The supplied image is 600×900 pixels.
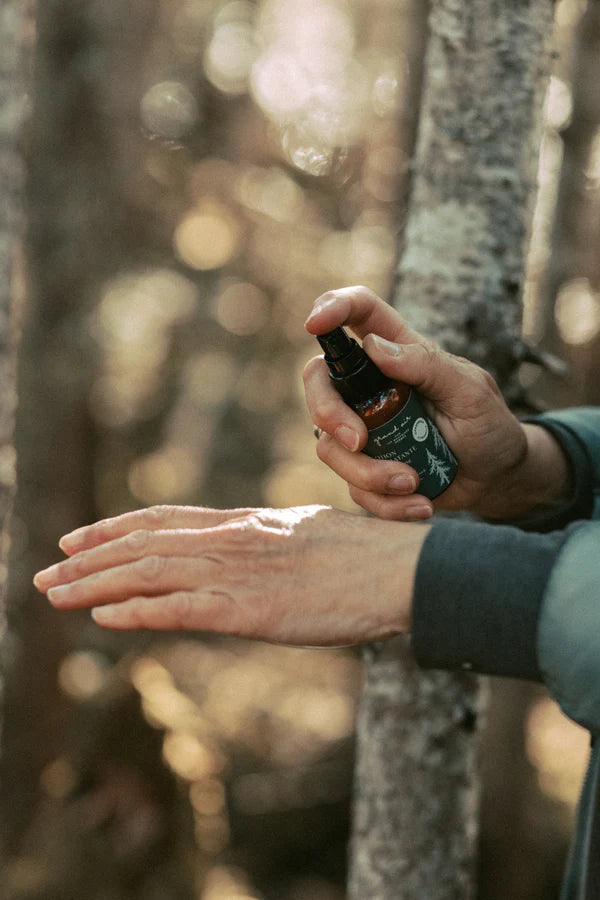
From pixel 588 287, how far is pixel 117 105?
390 cm

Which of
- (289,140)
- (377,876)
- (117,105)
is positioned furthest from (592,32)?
(377,876)

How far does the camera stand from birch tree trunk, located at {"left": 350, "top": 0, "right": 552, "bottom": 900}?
2.22m

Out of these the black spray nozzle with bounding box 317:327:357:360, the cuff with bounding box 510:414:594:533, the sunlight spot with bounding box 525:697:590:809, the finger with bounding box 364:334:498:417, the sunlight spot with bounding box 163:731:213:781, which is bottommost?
the sunlight spot with bounding box 525:697:590:809

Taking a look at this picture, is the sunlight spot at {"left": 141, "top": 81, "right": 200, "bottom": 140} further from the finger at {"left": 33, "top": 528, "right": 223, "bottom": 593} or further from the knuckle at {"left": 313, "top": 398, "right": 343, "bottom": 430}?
the finger at {"left": 33, "top": 528, "right": 223, "bottom": 593}

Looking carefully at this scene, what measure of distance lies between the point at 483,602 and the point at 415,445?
1.48 ft

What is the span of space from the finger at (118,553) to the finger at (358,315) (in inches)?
19.5

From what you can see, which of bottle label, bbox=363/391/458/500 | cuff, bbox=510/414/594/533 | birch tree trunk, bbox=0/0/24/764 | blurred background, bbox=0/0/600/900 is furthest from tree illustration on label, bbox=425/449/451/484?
birch tree trunk, bbox=0/0/24/764

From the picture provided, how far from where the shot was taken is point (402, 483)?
1.63 metres

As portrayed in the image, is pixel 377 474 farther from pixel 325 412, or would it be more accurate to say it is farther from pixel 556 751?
pixel 556 751

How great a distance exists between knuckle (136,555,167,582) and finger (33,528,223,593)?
0.09 feet

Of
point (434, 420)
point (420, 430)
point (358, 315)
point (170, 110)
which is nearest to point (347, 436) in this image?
point (420, 430)

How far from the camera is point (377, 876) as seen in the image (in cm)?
233

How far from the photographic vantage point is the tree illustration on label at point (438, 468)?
1687 millimetres

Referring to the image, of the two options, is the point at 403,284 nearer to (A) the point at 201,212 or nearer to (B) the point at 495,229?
(B) the point at 495,229
